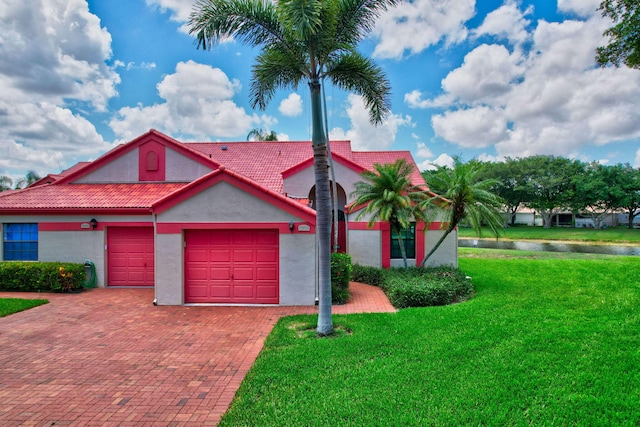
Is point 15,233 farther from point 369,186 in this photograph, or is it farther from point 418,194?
point 418,194

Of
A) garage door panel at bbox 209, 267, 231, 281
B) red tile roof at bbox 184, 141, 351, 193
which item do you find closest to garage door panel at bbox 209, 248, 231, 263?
garage door panel at bbox 209, 267, 231, 281

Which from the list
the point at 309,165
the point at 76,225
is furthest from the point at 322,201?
the point at 76,225

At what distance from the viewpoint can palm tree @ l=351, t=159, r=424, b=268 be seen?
14523 millimetres

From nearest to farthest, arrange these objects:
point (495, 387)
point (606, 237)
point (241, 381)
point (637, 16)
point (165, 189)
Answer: point (495, 387) → point (241, 381) → point (637, 16) → point (165, 189) → point (606, 237)

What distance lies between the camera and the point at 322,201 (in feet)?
26.9

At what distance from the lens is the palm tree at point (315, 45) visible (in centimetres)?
796

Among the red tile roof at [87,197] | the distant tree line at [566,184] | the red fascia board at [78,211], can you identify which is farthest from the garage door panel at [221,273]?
the distant tree line at [566,184]

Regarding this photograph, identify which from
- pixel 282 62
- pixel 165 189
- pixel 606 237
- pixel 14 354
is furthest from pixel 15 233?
pixel 606 237

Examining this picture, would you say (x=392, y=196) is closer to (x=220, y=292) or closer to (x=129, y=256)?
(x=220, y=292)

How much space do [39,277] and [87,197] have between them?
3.46 metres

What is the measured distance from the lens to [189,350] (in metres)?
7.49

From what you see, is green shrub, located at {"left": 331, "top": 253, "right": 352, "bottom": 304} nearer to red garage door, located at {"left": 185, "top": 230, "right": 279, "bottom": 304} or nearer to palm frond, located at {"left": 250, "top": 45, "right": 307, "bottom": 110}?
red garage door, located at {"left": 185, "top": 230, "right": 279, "bottom": 304}

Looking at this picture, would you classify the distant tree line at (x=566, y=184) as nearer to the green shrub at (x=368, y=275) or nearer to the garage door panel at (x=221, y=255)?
the green shrub at (x=368, y=275)

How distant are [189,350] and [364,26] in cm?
854
